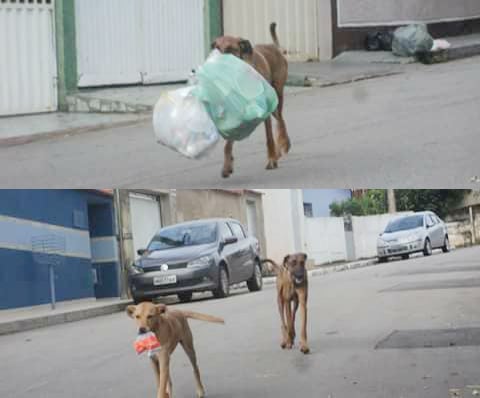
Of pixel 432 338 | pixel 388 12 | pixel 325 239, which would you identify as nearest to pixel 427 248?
pixel 325 239

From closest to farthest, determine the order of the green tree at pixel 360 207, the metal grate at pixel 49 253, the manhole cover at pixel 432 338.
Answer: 1. the manhole cover at pixel 432 338
2. the metal grate at pixel 49 253
3. the green tree at pixel 360 207

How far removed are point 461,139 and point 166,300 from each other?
7.42m

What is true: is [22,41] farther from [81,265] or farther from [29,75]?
[81,265]

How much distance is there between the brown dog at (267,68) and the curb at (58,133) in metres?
3.88

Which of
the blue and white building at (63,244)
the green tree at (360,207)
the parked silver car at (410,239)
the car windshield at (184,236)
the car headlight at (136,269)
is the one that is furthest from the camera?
the parked silver car at (410,239)

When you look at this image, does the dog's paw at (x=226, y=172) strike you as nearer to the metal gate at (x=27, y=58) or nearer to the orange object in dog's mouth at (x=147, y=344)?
the orange object in dog's mouth at (x=147, y=344)

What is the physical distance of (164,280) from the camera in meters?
15.1

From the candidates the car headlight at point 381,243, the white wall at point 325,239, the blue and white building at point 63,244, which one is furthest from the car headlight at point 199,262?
the car headlight at point 381,243

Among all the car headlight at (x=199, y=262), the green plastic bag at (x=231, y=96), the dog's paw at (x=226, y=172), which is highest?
the green plastic bag at (x=231, y=96)

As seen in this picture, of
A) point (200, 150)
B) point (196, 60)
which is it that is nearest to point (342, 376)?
point (200, 150)

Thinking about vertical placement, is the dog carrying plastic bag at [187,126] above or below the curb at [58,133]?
below

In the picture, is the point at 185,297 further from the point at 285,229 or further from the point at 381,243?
the point at 381,243

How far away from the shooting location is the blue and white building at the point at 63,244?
15.0 metres

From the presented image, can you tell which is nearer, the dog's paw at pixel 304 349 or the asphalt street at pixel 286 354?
the asphalt street at pixel 286 354
